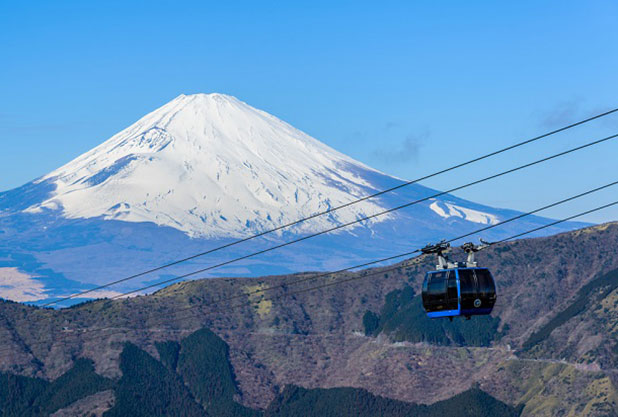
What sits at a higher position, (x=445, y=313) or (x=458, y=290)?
(x=458, y=290)

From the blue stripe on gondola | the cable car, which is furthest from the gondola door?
the blue stripe on gondola

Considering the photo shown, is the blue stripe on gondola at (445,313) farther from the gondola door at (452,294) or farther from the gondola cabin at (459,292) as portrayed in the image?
the gondola door at (452,294)

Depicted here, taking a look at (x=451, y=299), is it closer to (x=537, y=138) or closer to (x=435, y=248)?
(x=435, y=248)

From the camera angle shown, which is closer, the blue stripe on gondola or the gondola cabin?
the gondola cabin

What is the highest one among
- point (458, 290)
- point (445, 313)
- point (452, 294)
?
point (458, 290)

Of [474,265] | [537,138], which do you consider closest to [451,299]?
[474,265]

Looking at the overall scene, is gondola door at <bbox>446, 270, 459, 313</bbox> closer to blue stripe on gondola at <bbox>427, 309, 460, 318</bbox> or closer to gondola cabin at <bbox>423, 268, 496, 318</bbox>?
gondola cabin at <bbox>423, 268, 496, 318</bbox>

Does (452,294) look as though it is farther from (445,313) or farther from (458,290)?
(445,313)

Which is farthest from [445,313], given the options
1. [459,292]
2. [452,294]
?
[459,292]

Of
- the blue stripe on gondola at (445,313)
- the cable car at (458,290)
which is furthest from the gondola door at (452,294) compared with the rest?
the blue stripe on gondola at (445,313)
